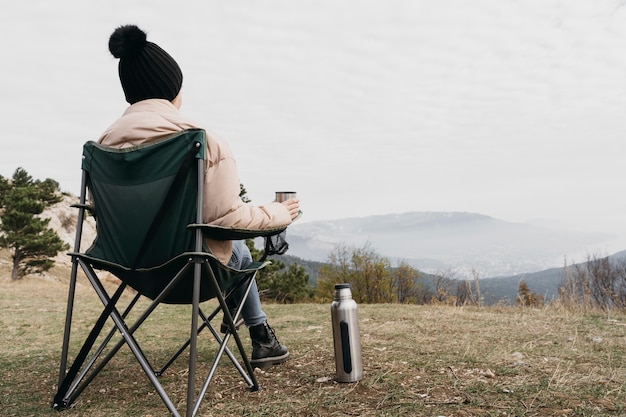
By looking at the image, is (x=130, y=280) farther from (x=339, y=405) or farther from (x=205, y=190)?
(x=339, y=405)

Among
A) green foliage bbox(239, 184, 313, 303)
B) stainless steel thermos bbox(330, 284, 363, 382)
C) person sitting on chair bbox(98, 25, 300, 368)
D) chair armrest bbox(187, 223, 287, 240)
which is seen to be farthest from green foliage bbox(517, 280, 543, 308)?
green foliage bbox(239, 184, 313, 303)

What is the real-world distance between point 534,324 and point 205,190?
3446 millimetres

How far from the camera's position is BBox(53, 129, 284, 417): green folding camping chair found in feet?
6.00

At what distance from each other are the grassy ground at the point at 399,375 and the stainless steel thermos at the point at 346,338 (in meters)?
0.06

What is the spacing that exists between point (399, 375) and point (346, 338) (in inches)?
12.8

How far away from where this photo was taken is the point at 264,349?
106 inches

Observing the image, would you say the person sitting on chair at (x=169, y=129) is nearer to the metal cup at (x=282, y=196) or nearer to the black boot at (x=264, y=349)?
the metal cup at (x=282, y=196)

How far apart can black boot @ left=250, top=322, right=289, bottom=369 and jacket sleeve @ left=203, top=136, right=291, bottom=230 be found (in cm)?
93

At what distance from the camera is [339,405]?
2006mm

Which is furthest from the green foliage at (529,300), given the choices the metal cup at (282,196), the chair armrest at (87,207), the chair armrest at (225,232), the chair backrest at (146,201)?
the chair armrest at (87,207)

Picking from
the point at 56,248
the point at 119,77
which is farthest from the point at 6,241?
the point at 119,77

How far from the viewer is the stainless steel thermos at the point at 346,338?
2.37m

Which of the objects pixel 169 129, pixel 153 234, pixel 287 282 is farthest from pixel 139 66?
pixel 287 282

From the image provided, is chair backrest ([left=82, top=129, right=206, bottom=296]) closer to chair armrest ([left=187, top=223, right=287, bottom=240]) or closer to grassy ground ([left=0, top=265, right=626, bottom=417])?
chair armrest ([left=187, top=223, right=287, bottom=240])
